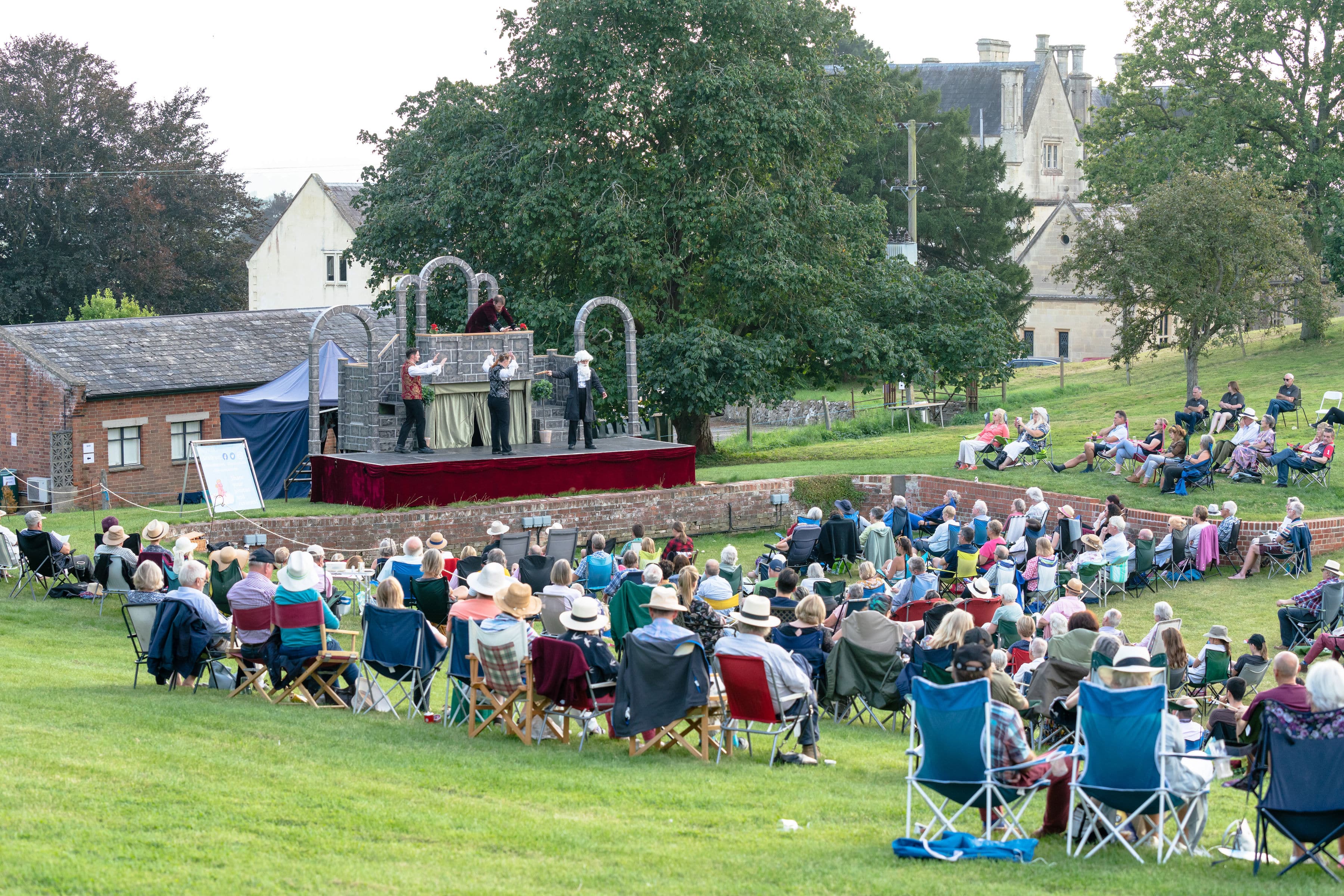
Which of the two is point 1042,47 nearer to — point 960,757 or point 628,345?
point 628,345

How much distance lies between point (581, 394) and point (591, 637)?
42.1 feet

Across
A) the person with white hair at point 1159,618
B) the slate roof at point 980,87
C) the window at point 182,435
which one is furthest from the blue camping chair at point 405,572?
the slate roof at point 980,87

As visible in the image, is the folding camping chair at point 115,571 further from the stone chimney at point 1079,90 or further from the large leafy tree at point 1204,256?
the stone chimney at point 1079,90

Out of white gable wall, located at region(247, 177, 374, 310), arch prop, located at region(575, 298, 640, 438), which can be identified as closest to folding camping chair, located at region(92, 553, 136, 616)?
arch prop, located at region(575, 298, 640, 438)

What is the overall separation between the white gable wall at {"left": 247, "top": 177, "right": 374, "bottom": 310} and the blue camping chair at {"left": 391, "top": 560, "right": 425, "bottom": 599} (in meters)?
40.0

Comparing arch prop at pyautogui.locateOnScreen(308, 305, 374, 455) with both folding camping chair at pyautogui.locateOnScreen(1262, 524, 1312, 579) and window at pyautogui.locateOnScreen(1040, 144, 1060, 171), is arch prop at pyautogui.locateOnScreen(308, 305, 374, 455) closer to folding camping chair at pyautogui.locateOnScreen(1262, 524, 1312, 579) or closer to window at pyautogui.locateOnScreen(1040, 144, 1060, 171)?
folding camping chair at pyautogui.locateOnScreen(1262, 524, 1312, 579)

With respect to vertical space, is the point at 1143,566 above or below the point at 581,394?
below

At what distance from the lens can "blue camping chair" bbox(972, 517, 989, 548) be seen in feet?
56.9

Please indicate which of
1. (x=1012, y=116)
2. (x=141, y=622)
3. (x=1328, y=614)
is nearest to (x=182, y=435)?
(x=141, y=622)

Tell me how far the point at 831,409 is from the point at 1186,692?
1190 inches

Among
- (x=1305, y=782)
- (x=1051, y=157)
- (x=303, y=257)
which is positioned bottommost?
(x=1305, y=782)

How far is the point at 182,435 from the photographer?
31656 millimetres

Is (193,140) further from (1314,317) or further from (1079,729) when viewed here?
(1079,729)

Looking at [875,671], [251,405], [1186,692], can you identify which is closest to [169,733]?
[875,671]
